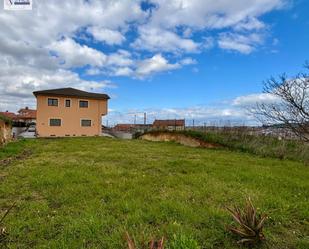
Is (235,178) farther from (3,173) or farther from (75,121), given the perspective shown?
(75,121)

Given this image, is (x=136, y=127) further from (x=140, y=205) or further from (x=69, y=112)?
(x=140, y=205)

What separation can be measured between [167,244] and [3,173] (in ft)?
19.4

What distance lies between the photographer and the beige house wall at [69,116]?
2777 centimetres

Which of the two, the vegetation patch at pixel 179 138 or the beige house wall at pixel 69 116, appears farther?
the beige house wall at pixel 69 116

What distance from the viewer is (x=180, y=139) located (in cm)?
1964

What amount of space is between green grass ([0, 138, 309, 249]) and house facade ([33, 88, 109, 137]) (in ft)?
73.0

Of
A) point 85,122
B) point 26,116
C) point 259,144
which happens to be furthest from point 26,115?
point 259,144

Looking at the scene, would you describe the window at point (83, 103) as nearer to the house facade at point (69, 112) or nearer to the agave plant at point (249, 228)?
the house facade at point (69, 112)

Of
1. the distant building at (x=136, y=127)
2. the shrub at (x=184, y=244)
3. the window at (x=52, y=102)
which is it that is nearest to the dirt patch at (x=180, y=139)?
the distant building at (x=136, y=127)

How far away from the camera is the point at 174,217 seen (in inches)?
149

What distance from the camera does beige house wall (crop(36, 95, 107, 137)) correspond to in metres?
27.8

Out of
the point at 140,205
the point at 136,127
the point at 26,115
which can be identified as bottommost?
the point at 140,205

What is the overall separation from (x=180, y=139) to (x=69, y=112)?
15.6m

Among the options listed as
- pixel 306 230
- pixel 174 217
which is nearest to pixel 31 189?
pixel 174 217
